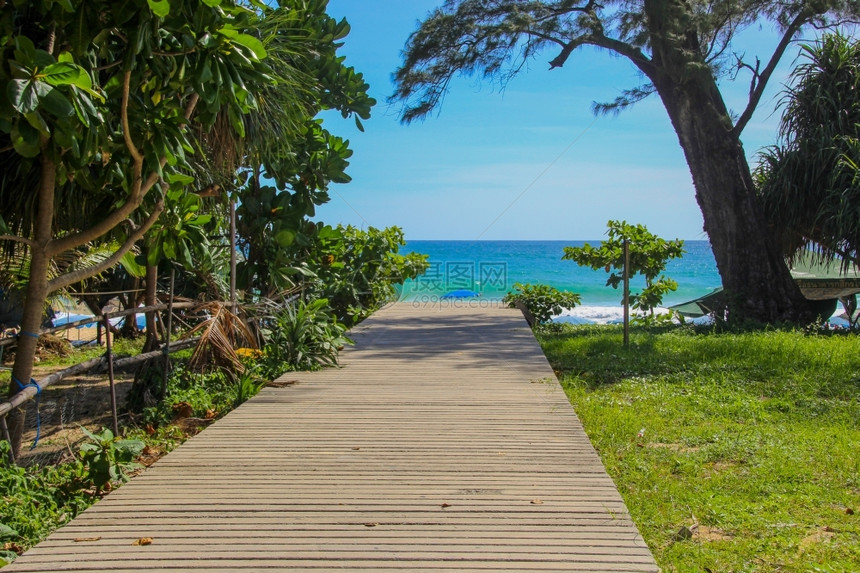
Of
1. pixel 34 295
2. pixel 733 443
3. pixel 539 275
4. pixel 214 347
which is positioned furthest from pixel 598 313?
pixel 34 295

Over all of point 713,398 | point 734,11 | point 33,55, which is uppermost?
point 734,11

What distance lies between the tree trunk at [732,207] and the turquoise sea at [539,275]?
20.3 ft

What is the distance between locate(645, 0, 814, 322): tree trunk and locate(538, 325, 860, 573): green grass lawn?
249 cm

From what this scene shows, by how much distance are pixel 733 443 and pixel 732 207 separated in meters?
7.23

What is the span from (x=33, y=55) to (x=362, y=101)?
536 centimetres

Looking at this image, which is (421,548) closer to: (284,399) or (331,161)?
(284,399)

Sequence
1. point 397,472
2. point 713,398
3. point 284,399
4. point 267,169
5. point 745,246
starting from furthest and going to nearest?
point 745,246 < point 267,169 < point 713,398 < point 284,399 < point 397,472

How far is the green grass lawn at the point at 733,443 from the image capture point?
301 centimetres

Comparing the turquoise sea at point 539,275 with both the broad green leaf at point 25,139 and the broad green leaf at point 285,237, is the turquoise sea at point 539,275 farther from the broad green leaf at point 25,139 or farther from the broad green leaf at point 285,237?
the broad green leaf at point 25,139

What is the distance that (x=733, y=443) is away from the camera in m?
4.41

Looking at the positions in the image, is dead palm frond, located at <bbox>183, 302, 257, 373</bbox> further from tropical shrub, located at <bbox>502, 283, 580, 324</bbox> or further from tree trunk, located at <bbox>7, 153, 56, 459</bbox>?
tropical shrub, located at <bbox>502, 283, 580, 324</bbox>

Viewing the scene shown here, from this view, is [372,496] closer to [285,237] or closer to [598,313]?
[285,237]

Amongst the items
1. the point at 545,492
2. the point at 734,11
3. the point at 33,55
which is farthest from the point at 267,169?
the point at 734,11

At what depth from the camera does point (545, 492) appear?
311 centimetres
